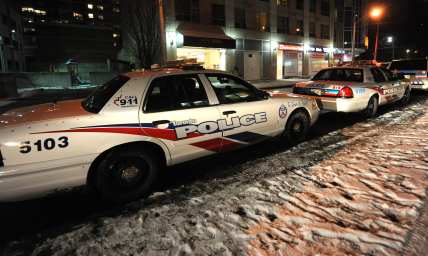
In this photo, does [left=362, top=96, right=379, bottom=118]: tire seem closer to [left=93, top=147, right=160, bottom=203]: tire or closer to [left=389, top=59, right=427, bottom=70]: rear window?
[left=93, top=147, right=160, bottom=203]: tire

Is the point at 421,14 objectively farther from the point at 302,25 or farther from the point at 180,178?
the point at 180,178

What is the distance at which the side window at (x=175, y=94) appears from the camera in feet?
13.1

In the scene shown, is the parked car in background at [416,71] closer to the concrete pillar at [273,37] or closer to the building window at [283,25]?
the concrete pillar at [273,37]

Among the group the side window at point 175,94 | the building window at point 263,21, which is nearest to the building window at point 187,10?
the building window at point 263,21

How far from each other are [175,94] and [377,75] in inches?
289

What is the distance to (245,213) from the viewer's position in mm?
3301

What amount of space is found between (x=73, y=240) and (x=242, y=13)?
27.3m

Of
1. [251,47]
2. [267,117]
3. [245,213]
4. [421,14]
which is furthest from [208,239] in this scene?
[421,14]

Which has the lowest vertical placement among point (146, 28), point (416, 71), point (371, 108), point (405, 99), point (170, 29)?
point (371, 108)

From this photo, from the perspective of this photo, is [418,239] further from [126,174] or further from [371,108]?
[371,108]

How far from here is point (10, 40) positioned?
136 feet

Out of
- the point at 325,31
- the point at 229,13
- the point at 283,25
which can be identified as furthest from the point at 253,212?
the point at 325,31

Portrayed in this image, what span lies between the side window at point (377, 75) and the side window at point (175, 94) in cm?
656

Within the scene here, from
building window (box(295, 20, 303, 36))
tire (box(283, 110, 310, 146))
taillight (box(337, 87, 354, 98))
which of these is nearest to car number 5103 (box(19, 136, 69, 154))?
tire (box(283, 110, 310, 146))
